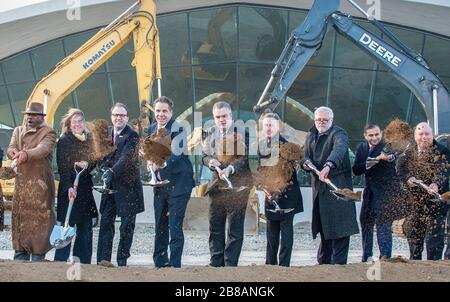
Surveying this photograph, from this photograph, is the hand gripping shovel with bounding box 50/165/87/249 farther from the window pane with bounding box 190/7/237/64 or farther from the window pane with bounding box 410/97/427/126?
the window pane with bounding box 410/97/427/126

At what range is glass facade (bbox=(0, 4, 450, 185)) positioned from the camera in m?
20.7

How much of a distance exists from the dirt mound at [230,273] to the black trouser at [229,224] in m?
1.62

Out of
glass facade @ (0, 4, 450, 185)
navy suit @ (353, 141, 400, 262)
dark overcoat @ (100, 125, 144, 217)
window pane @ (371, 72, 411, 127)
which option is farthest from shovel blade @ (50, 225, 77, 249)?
window pane @ (371, 72, 411, 127)

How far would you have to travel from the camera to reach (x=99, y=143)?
853cm

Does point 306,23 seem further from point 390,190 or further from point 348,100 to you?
point 348,100

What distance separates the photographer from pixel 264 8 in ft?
69.7

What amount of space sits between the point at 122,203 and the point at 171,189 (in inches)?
21.2

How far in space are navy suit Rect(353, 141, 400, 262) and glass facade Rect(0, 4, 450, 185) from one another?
11854 mm

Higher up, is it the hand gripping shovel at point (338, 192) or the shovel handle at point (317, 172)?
the shovel handle at point (317, 172)

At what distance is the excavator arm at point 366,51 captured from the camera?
39.8ft

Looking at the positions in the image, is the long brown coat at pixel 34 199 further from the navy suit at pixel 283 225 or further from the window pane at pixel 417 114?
the window pane at pixel 417 114

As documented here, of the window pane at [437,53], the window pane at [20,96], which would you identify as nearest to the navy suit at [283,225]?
the window pane at [437,53]
